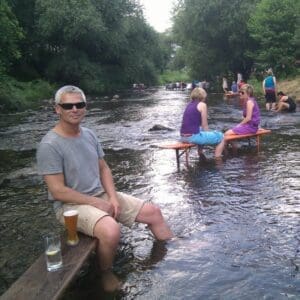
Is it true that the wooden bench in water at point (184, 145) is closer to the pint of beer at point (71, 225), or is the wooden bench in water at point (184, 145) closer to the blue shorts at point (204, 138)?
the blue shorts at point (204, 138)

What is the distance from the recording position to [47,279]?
3.63 meters

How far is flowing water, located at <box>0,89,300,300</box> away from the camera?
14.3 feet

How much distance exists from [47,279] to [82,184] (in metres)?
1.29

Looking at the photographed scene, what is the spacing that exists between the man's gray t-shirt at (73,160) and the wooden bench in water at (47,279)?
2.48 feet

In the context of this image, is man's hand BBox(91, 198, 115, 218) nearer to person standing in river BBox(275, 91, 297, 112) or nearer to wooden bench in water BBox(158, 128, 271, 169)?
wooden bench in water BBox(158, 128, 271, 169)

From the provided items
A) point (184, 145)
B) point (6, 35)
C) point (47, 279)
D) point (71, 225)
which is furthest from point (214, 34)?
point (47, 279)

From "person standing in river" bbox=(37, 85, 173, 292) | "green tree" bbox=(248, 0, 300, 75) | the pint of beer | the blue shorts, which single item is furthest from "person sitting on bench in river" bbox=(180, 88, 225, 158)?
"green tree" bbox=(248, 0, 300, 75)

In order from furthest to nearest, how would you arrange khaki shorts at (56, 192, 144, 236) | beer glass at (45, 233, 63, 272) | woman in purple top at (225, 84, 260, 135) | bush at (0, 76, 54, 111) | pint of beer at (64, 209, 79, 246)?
bush at (0, 76, 54, 111) < woman in purple top at (225, 84, 260, 135) < khaki shorts at (56, 192, 144, 236) < pint of beer at (64, 209, 79, 246) < beer glass at (45, 233, 63, 272)

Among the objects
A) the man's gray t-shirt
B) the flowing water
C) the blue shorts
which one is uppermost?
the man's gray t-shirt

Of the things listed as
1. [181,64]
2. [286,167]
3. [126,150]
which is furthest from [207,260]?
[181,64]

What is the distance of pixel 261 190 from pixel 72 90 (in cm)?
384

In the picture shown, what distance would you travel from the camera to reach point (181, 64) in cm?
5512

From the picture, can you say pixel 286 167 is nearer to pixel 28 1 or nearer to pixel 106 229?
pixel 106 229

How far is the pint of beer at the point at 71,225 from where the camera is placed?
4082 millimetres
